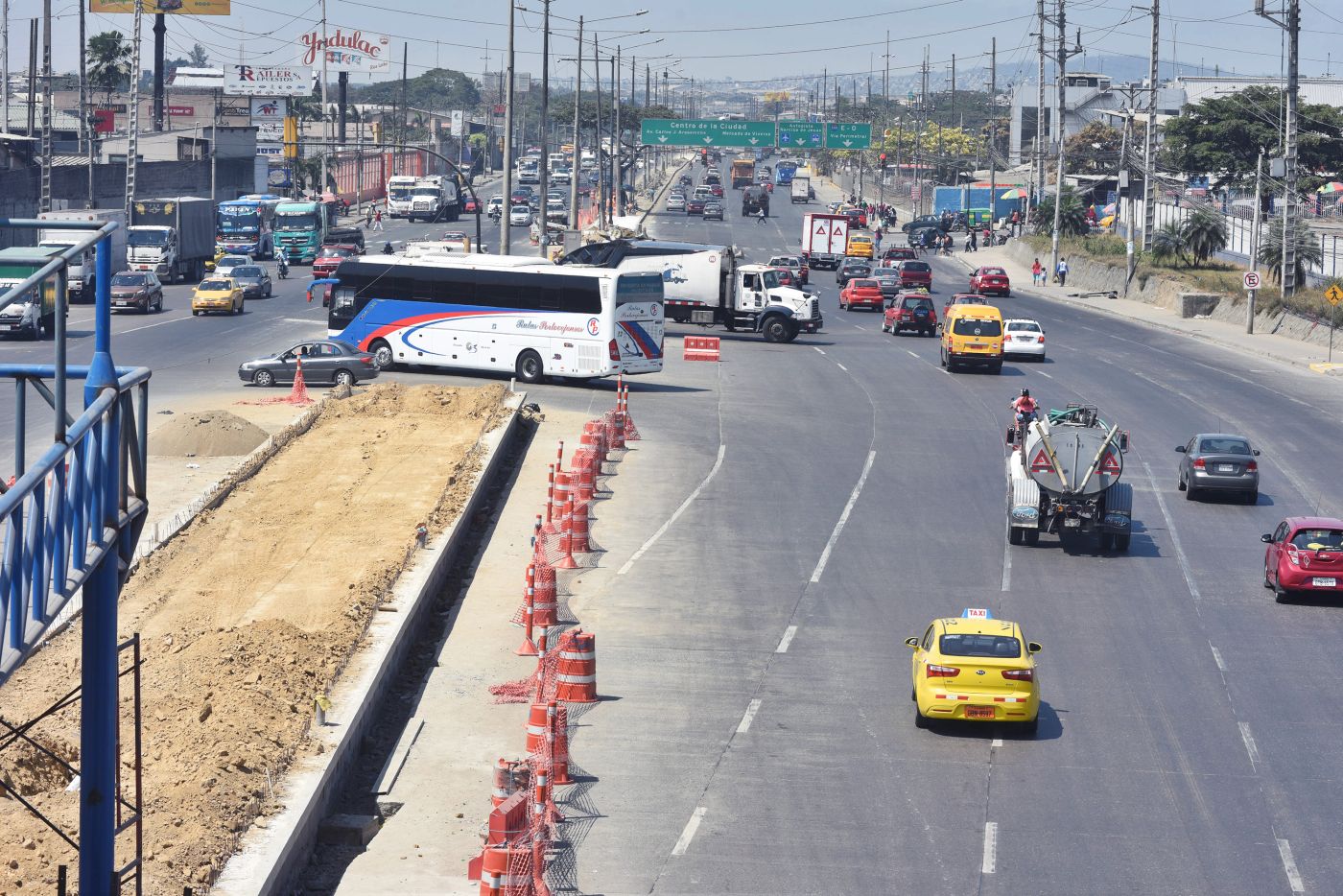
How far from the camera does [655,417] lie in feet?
154

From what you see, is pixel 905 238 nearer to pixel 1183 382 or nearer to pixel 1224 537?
pixel 1183 382

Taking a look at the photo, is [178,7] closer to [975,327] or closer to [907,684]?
[975,327]

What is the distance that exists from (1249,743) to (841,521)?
1386 cm

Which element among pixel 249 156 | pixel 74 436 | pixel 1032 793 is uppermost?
pixel 249 156

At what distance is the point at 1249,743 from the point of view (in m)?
21.6

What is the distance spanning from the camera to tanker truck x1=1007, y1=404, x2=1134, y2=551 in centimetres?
3219

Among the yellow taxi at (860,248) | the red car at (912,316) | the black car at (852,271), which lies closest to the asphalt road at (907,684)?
the red car at (912,316)

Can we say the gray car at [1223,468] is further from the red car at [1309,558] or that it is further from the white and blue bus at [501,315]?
the white and blue bus at [501,315]

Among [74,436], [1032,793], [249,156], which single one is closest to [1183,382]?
[1032,793]

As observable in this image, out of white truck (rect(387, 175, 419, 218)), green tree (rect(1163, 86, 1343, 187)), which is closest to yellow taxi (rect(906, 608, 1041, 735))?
green tree (rect(1163, 86, 1343, 187))

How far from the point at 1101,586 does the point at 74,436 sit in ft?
73.0

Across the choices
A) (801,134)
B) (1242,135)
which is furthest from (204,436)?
(801,134)

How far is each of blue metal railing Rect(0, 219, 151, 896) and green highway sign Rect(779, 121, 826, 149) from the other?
135 metres

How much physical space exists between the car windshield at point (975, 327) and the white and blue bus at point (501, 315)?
1099 cm
